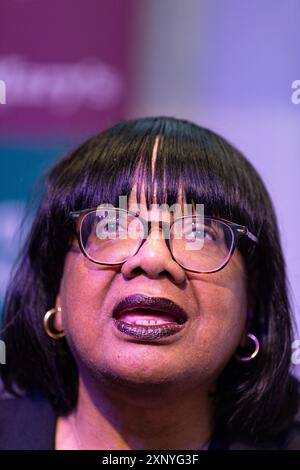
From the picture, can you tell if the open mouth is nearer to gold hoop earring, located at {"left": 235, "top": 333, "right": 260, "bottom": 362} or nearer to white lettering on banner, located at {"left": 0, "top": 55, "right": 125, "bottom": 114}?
gold hoop earring, located at {"left": 235, "top": 333, "right": 260, "bottom": 362}

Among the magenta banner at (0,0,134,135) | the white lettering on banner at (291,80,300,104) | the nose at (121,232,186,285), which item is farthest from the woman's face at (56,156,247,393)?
the magenta banner at (0,0,134,135)

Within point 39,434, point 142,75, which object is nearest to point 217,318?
point 39,434

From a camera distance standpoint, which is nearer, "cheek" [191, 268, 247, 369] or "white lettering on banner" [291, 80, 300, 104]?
"cheek" [191, 268, 247, 369]

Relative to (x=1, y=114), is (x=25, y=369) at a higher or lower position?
lower

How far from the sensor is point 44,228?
0.91m

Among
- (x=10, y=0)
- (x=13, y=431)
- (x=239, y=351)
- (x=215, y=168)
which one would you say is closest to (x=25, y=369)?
(x=13, y=431)

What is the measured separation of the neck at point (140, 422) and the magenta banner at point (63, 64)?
0.65 meters

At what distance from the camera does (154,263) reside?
2.46 ft

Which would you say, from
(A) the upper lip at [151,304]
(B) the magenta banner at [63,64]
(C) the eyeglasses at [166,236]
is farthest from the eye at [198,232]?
(B) the magenta banner at [63,64]

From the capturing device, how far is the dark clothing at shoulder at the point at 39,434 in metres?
0.90

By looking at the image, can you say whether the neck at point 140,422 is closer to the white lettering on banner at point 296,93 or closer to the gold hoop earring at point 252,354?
the gold hoop earring at point 252,354

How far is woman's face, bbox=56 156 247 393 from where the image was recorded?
76cm

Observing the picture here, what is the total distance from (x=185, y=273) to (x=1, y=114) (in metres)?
0.73

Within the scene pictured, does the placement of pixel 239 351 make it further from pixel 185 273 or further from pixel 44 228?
pixel 44 228
